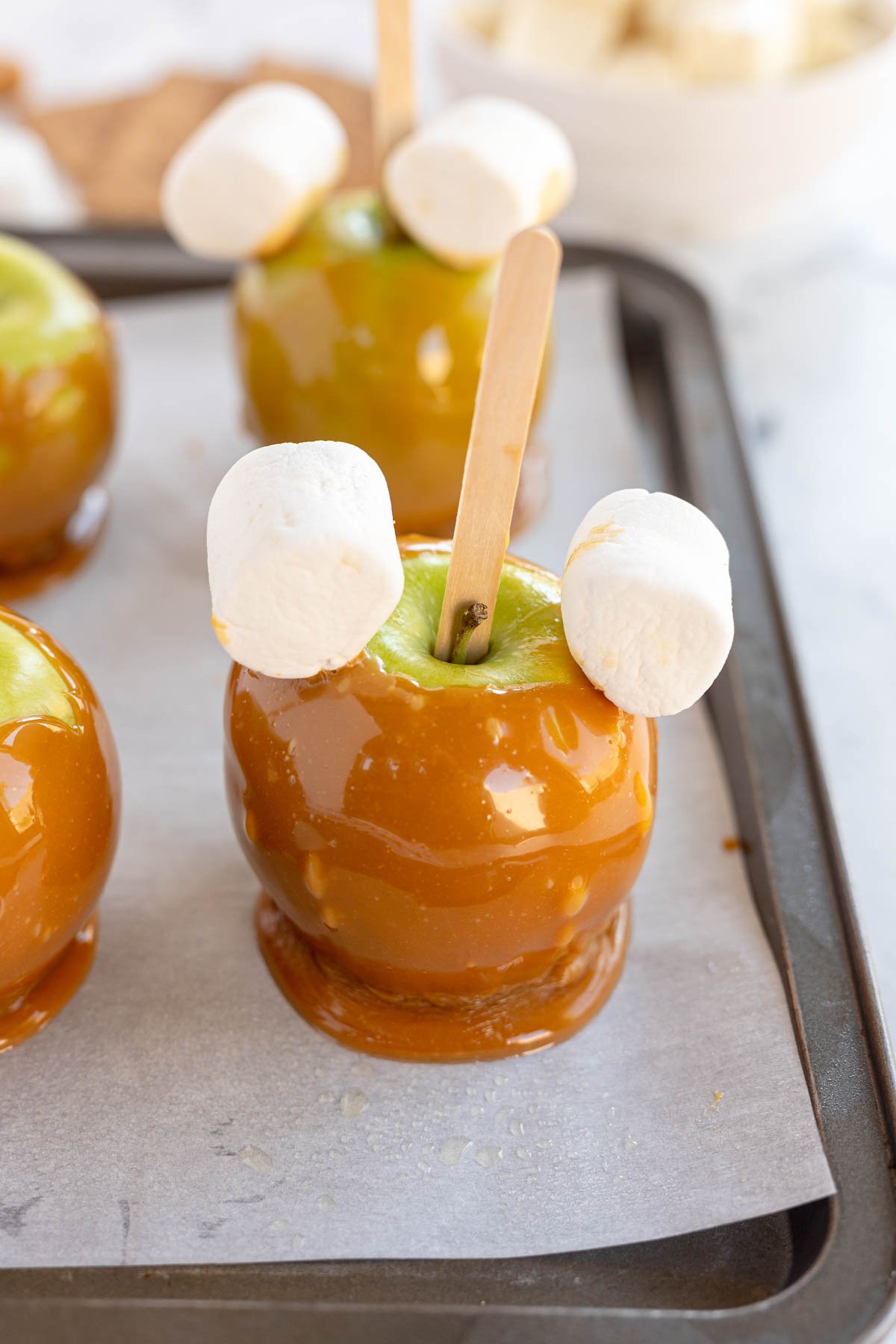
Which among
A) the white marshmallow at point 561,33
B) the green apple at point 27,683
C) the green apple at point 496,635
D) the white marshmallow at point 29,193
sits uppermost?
the white marshmallow at point 561,33

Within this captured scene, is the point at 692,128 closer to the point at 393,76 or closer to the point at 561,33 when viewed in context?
the point at 561,33

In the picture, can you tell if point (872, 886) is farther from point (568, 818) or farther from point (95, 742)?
point (95, 742)

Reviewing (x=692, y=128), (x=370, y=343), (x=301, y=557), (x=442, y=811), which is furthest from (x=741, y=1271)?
(x=692, y=128)

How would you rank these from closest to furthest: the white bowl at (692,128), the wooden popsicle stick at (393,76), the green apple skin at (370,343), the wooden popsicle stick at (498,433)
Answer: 1. the wooden popsicle stick at (498,433)
2. the wooden popsicle stick at (393,76)
3. the green apple skin at (370,343)
4. the white bowl at (692,128)

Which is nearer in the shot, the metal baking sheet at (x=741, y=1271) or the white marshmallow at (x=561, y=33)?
the metal baking sheet at (x=741, y=1271)

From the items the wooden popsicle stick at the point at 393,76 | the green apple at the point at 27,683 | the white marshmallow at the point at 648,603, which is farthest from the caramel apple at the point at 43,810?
the wooden popsicle stick at the point at 393,76

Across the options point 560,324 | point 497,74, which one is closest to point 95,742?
point 560,324

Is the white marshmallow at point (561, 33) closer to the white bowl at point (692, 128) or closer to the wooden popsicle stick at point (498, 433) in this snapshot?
the white bowl at point (692, 128)
